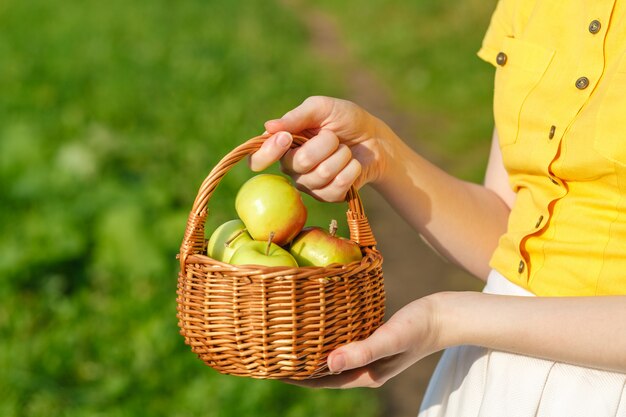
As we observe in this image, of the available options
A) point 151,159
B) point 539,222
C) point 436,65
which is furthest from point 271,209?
point 436,65

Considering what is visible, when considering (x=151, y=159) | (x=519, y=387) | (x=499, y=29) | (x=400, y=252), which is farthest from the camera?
(x=151, y=159)

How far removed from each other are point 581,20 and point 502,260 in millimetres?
464

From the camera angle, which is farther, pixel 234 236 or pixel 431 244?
pixel 431 244

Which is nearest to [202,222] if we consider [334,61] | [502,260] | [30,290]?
[502,260]

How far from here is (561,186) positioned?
1503mm

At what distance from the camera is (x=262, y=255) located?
1548mm

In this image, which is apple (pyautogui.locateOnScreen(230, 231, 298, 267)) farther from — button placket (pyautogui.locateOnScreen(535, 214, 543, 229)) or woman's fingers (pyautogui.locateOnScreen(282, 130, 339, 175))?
button placket (pyautogui.locateOnScreen(535, 214, 543, 229))

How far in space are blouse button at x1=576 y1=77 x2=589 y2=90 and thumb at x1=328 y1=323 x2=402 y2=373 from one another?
1.74 ft

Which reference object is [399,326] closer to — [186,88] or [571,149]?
[571,149]

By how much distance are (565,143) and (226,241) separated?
0.65m

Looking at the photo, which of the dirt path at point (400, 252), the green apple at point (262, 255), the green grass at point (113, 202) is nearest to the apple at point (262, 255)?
the green apple at point (262, 255)

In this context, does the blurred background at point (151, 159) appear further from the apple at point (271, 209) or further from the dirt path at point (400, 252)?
the apple at point (271, 209)

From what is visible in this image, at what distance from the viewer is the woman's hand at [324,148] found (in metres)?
1.59

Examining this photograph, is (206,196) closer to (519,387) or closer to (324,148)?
(324,148)
